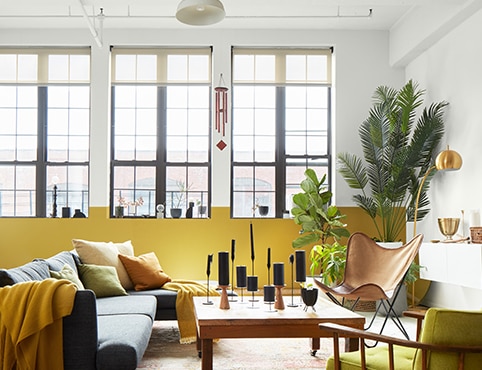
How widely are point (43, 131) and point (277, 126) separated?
340 centimetres

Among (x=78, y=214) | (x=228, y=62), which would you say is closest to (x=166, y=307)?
(x=78, y=214)

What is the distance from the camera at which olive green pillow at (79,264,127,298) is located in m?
5.70

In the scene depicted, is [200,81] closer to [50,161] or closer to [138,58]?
[138,58]

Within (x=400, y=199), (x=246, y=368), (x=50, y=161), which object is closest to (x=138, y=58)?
(x=50, y=161)

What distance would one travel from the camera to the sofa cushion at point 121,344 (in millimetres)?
3508

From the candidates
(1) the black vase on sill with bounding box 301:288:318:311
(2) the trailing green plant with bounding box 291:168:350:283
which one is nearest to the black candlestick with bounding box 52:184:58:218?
(2) the trailing green plant with bounding box 291:168:350:283

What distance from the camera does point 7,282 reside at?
3.72 m

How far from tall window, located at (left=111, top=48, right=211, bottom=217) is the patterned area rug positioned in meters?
3.47

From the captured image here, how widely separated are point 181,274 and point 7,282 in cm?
531

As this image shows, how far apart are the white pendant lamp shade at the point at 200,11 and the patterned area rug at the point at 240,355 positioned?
8.81 feet

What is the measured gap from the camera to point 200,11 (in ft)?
16.3

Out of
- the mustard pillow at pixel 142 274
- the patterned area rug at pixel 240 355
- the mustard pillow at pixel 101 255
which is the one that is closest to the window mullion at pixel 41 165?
the mustard pillow at pixel 101 255

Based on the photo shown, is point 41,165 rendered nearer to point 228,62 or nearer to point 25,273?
point 228,62

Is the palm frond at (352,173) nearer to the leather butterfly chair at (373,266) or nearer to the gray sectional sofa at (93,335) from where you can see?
the leather butterfly chair at (373,266)
